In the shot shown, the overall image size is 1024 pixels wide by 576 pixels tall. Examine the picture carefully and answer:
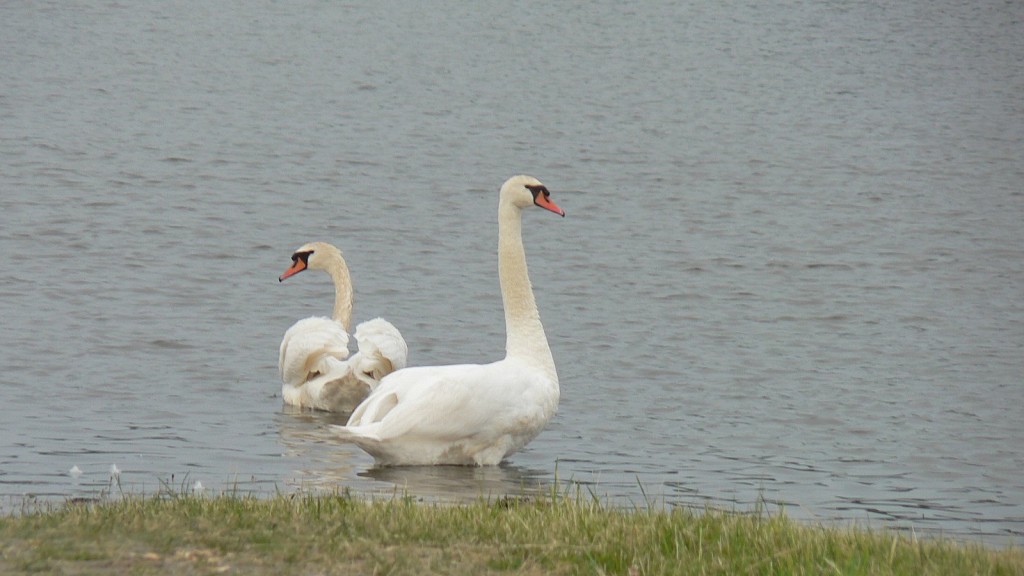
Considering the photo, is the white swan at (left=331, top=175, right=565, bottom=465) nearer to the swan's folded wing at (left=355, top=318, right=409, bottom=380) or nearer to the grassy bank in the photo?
the swan's folded wing at (left=355, top=318, right=409, bottom=380)

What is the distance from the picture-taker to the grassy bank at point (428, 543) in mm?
5402

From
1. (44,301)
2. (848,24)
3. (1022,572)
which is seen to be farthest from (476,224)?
(848,24)

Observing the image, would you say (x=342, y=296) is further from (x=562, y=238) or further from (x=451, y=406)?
(x=562, y=238)

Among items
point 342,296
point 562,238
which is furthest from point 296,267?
point 562,238

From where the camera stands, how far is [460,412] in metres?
9.60

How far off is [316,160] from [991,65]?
54.2ft

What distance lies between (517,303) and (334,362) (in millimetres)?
1908

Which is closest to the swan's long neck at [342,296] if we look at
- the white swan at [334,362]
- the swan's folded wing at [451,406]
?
→ the white swan at [334,362]

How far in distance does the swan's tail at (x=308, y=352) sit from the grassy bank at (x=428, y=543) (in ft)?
17.9

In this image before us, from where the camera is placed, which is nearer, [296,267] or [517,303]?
[517,303]

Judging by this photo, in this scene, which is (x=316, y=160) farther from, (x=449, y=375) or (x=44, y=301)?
(x=449, y=375)

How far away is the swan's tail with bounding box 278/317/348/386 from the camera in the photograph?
11852 millimetres

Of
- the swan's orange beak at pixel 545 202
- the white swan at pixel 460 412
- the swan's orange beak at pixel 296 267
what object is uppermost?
the swan's orange beak at pixel 545 202

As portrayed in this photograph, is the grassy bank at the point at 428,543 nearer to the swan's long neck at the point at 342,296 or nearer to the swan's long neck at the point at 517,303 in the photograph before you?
the swan's long neck at the point at 517,303
